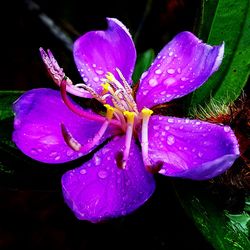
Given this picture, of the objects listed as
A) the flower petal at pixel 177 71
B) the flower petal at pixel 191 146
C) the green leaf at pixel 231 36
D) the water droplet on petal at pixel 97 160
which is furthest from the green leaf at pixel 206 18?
the water droplet on petal at pixel 97 160

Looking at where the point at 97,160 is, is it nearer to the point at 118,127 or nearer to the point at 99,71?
the point at 118,127

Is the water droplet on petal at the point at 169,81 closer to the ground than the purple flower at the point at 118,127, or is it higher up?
higher up

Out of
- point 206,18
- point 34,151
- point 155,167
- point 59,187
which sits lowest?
point 59,187

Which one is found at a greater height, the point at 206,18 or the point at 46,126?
the point at 206,18

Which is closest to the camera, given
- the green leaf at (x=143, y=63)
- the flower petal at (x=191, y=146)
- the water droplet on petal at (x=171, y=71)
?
the flower petal at (x=191, y=146)

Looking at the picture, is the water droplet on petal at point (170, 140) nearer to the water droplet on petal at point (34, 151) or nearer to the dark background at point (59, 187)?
the dark background at point (59, 187)

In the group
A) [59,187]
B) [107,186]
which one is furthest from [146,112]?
[59,187]
